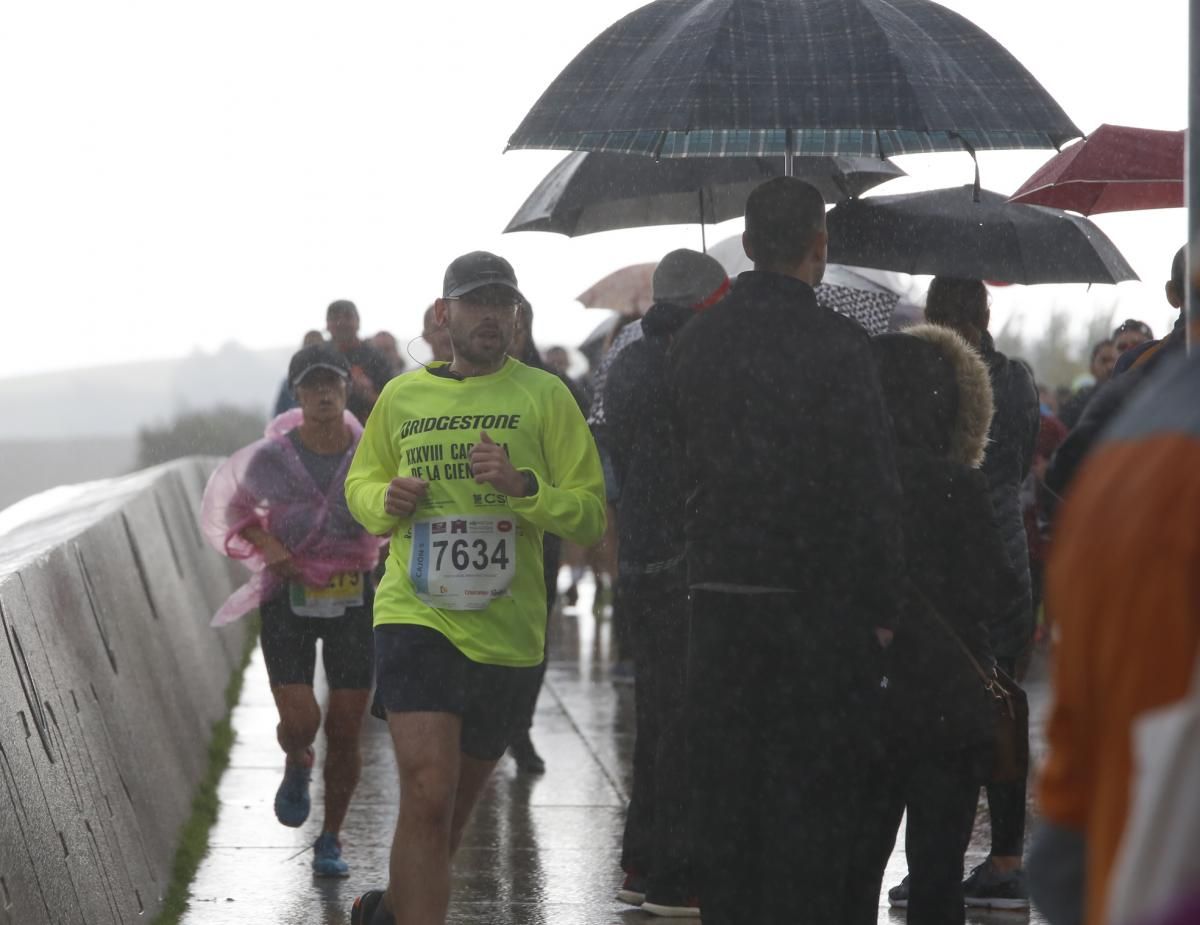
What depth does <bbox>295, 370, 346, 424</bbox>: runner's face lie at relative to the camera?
294 inches

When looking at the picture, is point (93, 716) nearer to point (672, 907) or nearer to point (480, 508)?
point (480, 508)

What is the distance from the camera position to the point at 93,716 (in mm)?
5969

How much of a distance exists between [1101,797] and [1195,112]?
67.0 inches

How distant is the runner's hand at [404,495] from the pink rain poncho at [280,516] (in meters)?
2.01

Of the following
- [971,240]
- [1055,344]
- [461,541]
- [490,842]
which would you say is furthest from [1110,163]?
[1055,344]

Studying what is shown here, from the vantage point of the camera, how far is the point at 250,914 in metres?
6.57

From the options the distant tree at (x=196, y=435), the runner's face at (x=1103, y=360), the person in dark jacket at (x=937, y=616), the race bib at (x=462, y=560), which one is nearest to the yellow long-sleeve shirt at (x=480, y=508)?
the race bib at (x=462, y=560)

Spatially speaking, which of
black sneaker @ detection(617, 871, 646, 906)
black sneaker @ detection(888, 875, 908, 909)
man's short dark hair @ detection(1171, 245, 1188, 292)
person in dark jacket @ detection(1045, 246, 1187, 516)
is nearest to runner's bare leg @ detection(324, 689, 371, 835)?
black sneaker @ detection(617, 871, 646, 906)

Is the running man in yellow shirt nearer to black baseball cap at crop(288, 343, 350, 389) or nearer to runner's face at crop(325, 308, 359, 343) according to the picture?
black baseball cap at crop(288, 343, 350, 389)

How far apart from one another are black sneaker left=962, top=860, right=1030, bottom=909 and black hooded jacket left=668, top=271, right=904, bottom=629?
229cm

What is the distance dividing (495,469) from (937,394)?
1.13 meters

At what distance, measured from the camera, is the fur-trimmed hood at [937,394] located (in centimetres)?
504

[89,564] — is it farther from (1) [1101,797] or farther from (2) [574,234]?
(1) [1101,797]

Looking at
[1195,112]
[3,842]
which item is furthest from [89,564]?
[1195,112]
